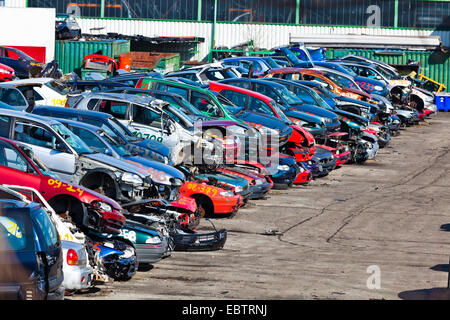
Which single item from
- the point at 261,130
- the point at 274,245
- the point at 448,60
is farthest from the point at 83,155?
the point at 448,60

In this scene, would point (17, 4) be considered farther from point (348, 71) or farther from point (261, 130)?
point (261, 130)

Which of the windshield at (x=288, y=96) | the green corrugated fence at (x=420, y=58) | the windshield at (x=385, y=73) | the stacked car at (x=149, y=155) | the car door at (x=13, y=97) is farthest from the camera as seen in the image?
the green corrugated fence at (x=420, y=58)

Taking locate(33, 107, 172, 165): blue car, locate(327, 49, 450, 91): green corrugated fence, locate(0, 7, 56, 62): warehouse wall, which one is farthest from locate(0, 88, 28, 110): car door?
locate(327, 49, 450, 91): green corrugated fence

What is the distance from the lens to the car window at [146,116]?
1903 centimetres

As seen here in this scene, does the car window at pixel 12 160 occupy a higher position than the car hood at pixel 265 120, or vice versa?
the car hood at pixel 265 120

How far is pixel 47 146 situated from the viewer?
15055mm

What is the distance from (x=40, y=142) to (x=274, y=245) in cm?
445

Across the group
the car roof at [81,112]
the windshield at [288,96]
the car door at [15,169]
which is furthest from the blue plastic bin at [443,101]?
the car door at [15,169]

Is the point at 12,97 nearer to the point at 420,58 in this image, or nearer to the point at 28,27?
the point at 28,27

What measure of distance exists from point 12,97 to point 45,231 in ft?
37.0

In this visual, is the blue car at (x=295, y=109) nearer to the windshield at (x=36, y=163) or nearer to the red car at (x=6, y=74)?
the red car at (x=6, y=74)

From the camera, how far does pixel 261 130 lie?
71.9ft

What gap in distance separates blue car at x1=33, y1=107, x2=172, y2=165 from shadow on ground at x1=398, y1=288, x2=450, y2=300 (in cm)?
696

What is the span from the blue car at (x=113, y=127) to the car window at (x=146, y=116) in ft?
2.81
